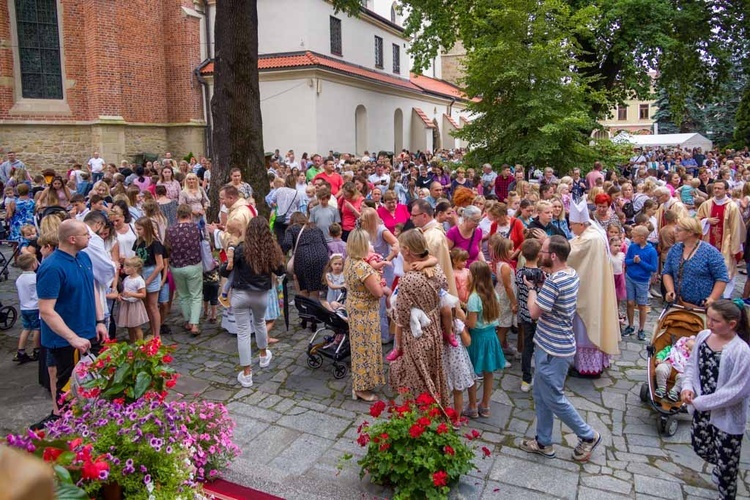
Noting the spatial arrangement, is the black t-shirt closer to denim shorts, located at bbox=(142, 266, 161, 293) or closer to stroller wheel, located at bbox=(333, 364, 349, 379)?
denim shorts, located at bbox=(142, 266, 161, 293)

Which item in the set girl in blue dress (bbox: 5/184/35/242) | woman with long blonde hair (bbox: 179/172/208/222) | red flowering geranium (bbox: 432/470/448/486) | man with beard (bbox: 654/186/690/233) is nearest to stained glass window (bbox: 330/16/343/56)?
girl in blue dress (bbox: 5/184/35/242)

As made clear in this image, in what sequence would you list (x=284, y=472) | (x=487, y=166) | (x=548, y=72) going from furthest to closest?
1. (x=487, y=166)
2. (x=548, y=72)
3. (x=284, y=472)

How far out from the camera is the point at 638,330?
808 centimetres

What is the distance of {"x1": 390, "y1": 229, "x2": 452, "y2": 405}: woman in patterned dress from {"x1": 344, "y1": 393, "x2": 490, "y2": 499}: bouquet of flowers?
57 centimetres

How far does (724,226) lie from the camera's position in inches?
355

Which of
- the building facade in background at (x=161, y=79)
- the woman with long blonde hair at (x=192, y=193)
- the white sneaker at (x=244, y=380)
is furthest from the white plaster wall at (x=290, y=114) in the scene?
the white sneaker at (x=244, y=380)

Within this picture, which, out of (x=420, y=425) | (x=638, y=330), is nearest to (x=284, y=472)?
(x=420, y=425)

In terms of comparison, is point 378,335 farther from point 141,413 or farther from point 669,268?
point 669,268

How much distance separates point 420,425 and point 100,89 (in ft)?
70.5

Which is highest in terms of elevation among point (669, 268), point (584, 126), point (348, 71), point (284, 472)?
point (348, 71)

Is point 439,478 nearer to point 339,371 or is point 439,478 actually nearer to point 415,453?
point 415,453

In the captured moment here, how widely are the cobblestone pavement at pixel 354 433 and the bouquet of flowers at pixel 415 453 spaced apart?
218 millimetres

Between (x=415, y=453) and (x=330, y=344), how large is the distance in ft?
9.65

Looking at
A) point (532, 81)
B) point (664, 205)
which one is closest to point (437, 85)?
point (532, 81)
